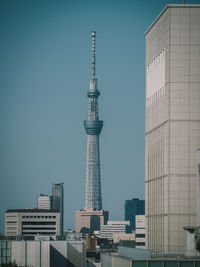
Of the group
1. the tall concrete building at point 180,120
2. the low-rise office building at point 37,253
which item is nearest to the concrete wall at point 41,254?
the low-rise office building at point 37,253

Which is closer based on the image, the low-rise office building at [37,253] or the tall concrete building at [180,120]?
the tall concrete building at [180,120]

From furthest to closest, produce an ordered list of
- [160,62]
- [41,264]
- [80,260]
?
[80,260]
[41,264]
[160,62]

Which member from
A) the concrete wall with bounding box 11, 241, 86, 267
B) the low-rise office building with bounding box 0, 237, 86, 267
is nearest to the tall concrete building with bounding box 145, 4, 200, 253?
the concrete wall with bounding box 11, 241, 86, 267

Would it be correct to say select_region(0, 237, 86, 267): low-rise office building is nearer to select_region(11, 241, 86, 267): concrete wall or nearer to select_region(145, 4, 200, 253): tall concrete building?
select_region(11, 241, 86, 267): concrete wall

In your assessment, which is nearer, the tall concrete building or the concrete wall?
the tall concrete building

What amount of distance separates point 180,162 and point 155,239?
13643 millimetres

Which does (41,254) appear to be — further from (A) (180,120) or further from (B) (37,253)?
(A) (180,120)

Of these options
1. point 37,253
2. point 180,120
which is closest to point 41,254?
point 37,253

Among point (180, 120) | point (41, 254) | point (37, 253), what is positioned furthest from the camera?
point (37, 253)

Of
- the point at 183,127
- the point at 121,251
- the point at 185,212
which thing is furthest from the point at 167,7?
the point at 121,251

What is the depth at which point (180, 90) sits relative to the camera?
126 m

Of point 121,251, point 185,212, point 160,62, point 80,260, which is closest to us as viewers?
point 121,251

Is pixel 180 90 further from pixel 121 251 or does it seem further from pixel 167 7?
pixel 121 251

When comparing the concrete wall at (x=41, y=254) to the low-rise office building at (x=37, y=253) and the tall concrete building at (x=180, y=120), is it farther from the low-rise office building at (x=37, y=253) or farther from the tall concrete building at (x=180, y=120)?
the tall concrete building at (x=180, y=120)
